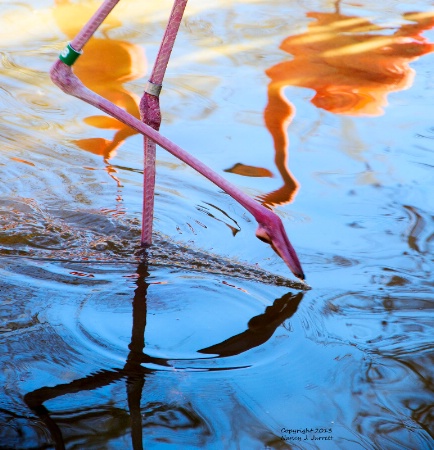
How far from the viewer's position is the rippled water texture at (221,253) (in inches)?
55.6

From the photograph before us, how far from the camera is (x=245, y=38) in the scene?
370 cm

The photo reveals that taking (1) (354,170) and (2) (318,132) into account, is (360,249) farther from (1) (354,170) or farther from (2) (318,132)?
(2) (318,132)

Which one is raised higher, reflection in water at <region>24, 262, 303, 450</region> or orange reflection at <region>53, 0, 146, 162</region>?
orange reflection at <region>53, 0, 146, 162</region>

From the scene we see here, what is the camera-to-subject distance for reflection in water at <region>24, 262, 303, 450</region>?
1.34 meters

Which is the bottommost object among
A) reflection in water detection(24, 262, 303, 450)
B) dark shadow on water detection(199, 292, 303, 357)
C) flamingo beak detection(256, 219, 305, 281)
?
reflection in water detection(24, 262, 303, 450)

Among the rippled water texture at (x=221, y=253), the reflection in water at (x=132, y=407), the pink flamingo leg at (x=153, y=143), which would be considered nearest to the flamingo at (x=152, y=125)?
the pink flamingo leg at (x=153, y=143)

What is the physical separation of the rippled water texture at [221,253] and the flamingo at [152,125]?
12cm

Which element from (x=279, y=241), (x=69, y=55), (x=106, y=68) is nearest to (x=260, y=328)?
(x=279, y=241)

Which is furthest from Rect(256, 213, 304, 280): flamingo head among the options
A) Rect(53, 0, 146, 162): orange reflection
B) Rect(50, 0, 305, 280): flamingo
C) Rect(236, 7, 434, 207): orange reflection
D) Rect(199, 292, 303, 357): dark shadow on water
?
Rect(53, 0, 146, 162): orange reflection

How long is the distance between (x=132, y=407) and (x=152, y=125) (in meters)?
0.92

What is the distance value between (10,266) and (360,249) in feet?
3.12

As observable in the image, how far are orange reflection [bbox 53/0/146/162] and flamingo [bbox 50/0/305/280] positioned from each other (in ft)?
1.49

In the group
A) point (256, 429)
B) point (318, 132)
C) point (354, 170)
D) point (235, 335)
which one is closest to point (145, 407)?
point (256, 429)

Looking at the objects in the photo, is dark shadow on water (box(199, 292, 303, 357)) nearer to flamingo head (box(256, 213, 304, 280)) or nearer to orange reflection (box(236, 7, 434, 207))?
flamingo head (box(256, 213, 304, 280))
